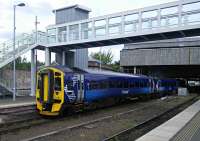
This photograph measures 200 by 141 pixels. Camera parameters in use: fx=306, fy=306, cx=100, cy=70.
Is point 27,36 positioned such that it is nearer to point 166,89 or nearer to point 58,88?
point 58,88

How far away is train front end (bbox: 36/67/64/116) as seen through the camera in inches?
632

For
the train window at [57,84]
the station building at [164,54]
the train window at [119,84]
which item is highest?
the station building at [164,54]

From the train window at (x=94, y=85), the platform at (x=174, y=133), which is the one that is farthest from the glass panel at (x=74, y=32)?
the platform at (x=174, y=133)

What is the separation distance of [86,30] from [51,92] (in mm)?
13920

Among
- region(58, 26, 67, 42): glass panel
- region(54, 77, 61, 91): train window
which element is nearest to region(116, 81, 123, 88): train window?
region(54, 77, 61, 91): train window

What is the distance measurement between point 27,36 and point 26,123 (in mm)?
18117

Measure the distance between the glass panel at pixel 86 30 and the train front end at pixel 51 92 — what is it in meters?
12.5

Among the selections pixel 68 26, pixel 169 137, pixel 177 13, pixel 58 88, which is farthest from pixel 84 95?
pixel 68 26

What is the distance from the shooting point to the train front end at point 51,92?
16047 mm

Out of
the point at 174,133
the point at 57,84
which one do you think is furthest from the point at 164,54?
the point at 174,133

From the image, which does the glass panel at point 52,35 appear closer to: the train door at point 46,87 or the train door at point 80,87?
the train door at point 80,87

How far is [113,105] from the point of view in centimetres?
2492

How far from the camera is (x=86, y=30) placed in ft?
95.7

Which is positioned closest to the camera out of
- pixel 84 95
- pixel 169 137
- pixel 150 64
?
pixel 169 137
